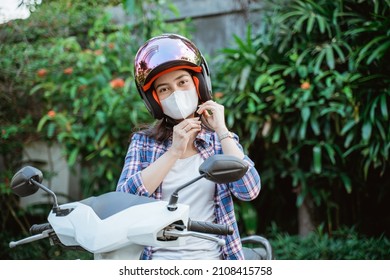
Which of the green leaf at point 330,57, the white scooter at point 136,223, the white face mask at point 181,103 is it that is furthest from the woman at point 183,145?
the green leaf at point 330,57

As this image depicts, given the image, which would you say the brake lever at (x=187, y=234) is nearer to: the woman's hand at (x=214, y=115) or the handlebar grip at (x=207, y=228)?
the handlebar grip at (x=207, y=228)

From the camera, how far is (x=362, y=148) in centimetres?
462

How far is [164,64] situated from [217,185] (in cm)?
49

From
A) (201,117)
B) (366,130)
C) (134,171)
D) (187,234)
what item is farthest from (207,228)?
(366,130)

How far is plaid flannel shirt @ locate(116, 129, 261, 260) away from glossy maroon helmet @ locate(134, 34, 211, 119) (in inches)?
5.2

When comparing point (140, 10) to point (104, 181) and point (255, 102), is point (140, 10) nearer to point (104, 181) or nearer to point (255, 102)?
point (255, 102)

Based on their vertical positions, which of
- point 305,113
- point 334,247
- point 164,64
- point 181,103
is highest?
point 164,64

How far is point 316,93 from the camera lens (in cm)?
475

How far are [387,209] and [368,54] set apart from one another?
1731 mm

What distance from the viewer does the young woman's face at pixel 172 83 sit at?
197cm

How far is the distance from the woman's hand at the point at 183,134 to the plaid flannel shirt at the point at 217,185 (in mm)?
158

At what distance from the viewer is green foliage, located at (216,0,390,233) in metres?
4.45

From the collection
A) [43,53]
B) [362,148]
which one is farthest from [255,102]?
[43,53]

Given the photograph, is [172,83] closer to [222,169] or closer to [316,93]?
[222,169]
